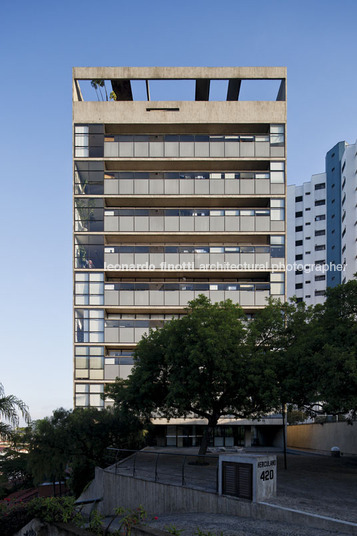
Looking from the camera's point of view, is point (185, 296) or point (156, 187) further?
point (156, 187)

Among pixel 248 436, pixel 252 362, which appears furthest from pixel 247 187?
pixel 252 362

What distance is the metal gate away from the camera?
598 inches

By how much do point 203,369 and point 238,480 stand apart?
368 inches

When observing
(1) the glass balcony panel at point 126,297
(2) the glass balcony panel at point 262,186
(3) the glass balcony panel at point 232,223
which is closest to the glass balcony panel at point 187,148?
(2) the glass balcony panel at point 262,186

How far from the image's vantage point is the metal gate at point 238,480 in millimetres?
15188

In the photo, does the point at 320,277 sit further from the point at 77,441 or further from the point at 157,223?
the point at 77,441

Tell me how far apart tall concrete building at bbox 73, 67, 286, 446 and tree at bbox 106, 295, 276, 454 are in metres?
12.9

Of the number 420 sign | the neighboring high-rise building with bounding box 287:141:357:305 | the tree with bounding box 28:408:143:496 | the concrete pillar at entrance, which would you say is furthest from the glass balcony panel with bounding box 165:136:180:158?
the neighboring high-rise building with bounding box 287:141:357:305

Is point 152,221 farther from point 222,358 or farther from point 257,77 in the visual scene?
point 222,358

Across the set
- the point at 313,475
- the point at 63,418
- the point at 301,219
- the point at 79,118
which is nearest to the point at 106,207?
the point at 79,118

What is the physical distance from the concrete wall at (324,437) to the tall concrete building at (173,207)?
387cm

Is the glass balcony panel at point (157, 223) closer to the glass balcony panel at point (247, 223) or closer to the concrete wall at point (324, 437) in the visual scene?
the glass balcony panel at point (247, 223)

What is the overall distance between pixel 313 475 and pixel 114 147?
28.3 meters

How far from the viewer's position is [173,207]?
4212cm
